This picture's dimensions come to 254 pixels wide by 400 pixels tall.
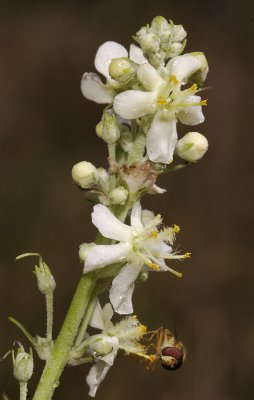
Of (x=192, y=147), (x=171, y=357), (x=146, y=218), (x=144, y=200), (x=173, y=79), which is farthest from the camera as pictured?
(x=144, y=200)

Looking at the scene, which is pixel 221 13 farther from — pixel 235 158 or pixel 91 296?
pixel 91 296

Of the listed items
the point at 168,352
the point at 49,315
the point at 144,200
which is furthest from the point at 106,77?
the point at 144,200

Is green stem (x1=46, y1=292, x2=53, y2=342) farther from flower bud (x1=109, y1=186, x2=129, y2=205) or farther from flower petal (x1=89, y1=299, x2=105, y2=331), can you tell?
flower bud (x1=109, y1=186, x2=129, y2=205)

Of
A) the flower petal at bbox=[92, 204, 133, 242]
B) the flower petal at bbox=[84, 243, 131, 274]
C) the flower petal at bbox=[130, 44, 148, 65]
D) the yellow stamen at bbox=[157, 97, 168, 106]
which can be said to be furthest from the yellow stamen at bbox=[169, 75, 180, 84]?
the flower petal at bbox=[84, 243, 131, 274]

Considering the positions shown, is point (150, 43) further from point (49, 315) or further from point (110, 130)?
point (49, 315)

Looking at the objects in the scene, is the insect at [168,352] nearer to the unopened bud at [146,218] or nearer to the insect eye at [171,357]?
the insect eye at [171,357]

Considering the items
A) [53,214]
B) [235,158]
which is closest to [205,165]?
[235,158]
